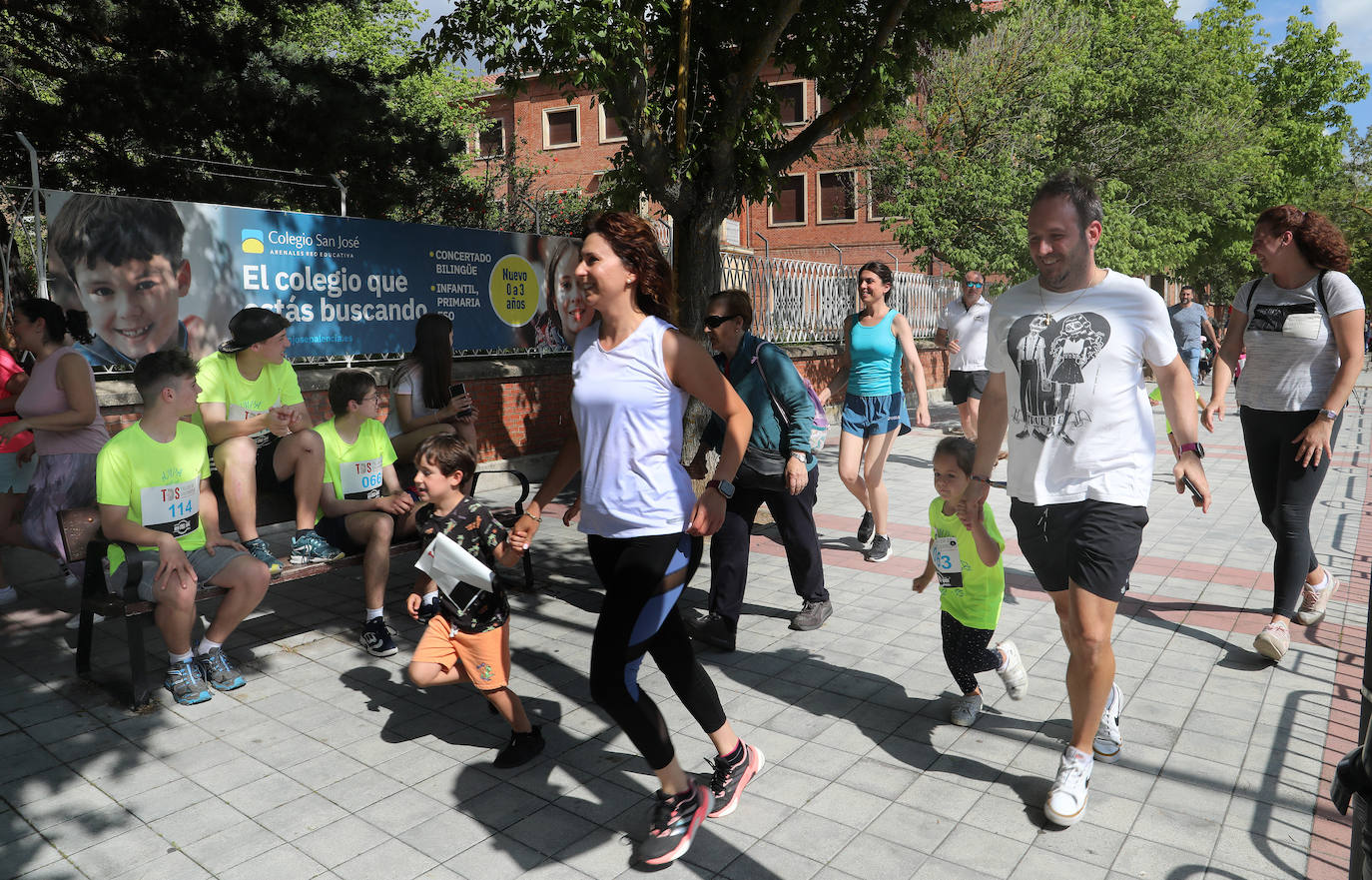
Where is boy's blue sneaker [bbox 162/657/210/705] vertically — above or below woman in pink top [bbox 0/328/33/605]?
below

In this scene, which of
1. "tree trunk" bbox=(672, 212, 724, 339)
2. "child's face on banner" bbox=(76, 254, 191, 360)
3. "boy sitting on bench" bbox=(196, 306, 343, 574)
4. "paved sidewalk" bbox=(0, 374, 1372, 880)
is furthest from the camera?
"tree trunk" bbox=(672, 212, 724, 339)

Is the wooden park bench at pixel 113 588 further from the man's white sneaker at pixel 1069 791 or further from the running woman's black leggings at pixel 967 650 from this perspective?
the man's white sneaker at pixel 1069 791

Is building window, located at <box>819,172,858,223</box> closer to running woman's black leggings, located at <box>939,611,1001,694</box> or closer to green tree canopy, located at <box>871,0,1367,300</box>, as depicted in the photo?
green tree canopy, located at <box>871,0,1367,300</box>

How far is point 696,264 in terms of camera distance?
289 inches

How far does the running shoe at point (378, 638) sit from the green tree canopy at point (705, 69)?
347cm

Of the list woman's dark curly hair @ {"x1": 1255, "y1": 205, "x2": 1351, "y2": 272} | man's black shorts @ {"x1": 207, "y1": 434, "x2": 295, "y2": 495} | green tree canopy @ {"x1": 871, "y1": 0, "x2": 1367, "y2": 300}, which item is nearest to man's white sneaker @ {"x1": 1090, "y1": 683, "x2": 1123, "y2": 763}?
woman's dark curly hair @ {"x1": 1255, "y1": 205, "x2": 1351, "y2": 272}

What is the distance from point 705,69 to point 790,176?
27.7 metres

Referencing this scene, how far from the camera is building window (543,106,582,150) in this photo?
128 feet

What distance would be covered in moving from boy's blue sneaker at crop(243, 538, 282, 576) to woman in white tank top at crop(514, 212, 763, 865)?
8.02 feet

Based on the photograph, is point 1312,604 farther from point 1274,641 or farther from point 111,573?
point 111,573

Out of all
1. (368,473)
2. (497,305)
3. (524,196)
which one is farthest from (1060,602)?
Answer: (524,196)

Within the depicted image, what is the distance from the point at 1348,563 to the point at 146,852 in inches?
281

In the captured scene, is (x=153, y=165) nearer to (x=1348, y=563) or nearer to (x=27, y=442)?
(x=27, y=442)

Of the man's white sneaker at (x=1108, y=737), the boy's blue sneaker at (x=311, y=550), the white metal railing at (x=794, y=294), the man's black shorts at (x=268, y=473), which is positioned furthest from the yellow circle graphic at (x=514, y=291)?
the man's white sneaker at (x=1108, y=737)
